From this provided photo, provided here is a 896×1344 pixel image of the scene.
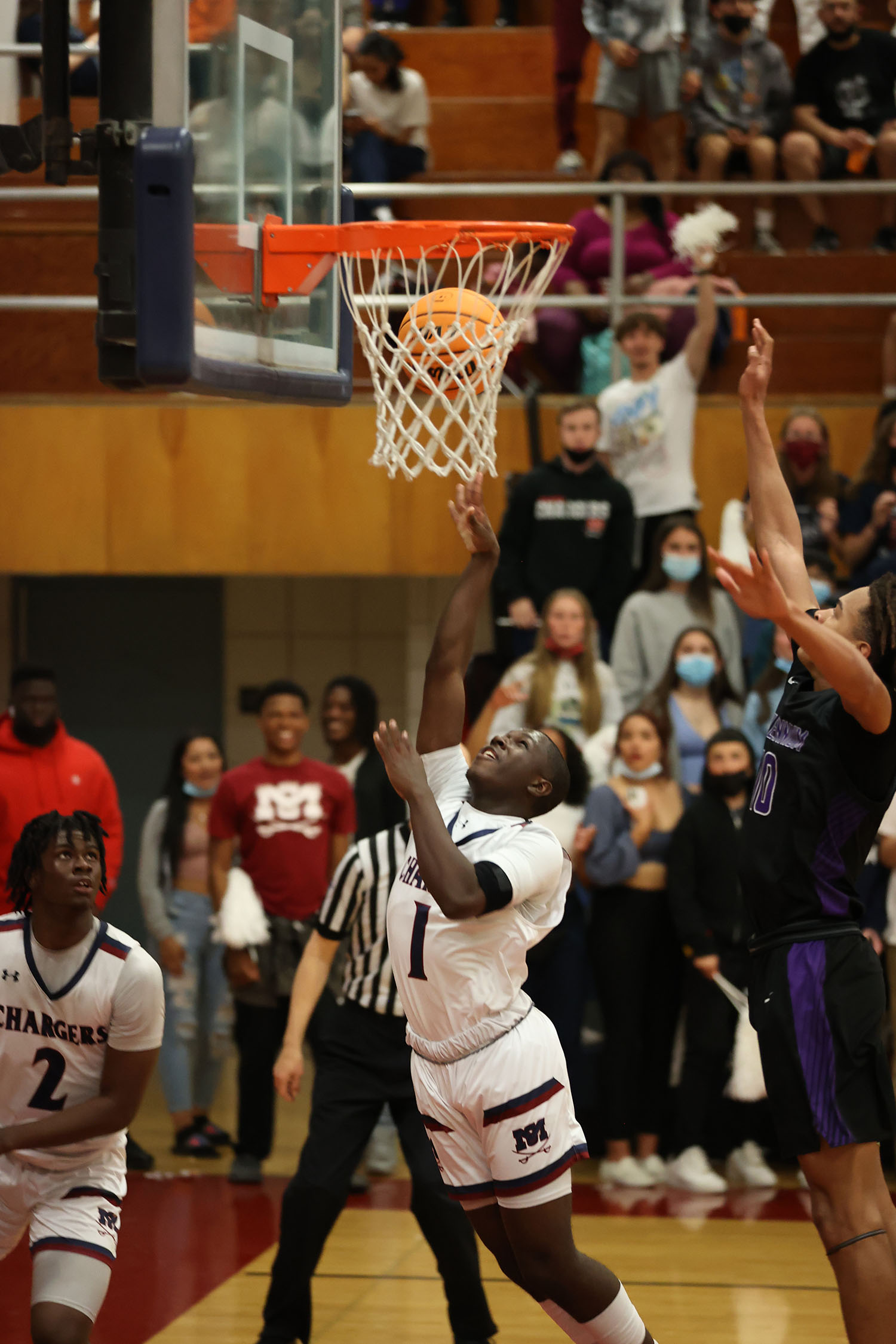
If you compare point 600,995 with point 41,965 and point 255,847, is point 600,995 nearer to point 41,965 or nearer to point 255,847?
point 255,847

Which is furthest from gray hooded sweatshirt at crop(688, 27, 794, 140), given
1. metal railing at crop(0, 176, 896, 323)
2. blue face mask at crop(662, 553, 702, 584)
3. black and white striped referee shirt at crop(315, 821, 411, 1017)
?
black and white striped referee shirt at crop(315, 821, 411, 1017)

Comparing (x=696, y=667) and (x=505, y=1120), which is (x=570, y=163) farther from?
(x=505, y=1120)

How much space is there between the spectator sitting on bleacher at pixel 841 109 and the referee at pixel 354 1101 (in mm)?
6807

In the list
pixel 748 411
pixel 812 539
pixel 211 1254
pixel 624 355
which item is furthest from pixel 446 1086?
pixel 624 355

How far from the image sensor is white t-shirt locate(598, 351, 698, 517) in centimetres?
887

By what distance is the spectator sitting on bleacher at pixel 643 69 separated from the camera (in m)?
10.5

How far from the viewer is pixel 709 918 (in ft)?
25.1

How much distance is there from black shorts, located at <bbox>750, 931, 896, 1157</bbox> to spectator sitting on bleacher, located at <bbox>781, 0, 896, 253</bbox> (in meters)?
7.43

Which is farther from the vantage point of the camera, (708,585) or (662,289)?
(662,289)

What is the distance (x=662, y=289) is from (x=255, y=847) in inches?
155

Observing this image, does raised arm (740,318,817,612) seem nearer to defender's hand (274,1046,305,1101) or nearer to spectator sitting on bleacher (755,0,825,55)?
defender's hand (274,1046,305,1101)

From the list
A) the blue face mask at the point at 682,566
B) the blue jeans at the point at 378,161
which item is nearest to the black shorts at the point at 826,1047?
the blue face mask at the point at 682,566

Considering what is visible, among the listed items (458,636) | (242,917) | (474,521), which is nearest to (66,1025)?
(458,636)

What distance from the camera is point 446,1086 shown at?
421 centimetres
